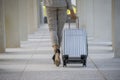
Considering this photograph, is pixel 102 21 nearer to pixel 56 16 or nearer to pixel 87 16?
pixel 87 16

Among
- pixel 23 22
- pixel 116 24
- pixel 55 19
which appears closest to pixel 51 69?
pixel 55 19

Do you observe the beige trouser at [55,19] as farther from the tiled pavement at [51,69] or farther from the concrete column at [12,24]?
the concrete column at [12,24]

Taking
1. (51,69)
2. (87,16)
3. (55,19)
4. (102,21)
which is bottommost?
(51,69)

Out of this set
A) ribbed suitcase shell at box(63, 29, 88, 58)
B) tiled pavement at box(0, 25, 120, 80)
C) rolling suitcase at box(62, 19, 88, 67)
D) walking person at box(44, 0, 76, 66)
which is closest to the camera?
tiled pavement at box(0, 25, 120, 80)

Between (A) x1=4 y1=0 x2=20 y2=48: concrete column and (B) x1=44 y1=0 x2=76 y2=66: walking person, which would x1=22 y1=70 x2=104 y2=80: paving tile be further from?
(A) x1=4 y1=0 x2=20 y2=48: concrete column

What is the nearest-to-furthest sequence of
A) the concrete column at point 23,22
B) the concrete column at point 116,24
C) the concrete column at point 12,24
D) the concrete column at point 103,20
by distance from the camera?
1. the concrete column at point 116,24
2. the concrete column at point 12,24
3. the concrete column at point 23,22
4. the concrete column at point 103,20

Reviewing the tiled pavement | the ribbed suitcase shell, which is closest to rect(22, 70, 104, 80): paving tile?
the tiled pavement

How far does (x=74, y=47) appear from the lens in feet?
36.5

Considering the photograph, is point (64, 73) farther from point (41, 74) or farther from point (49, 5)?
point (49, 5)

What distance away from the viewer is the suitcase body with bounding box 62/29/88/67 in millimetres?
10898

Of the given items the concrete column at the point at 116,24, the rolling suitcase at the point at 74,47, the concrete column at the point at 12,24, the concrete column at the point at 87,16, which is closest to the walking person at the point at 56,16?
the rolling suitcase at the point at 74,47

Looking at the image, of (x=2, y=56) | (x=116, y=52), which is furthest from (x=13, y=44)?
(x=116, y=52)

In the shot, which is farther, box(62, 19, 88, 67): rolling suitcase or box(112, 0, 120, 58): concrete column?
box(112, 0, 120, 58): concrete column

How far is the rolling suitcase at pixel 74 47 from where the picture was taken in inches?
429
